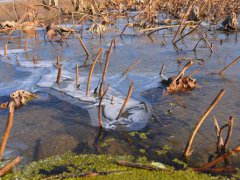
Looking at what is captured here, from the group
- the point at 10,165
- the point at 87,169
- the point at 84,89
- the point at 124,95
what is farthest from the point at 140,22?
the point at 10,165

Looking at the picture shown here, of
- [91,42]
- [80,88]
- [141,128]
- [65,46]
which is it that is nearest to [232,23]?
[91,42]

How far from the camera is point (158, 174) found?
2.43 m

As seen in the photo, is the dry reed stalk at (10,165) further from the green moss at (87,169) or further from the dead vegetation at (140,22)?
the dead vegetation at (140,22)

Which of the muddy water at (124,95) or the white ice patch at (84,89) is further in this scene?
the white ice patch at (84,89)

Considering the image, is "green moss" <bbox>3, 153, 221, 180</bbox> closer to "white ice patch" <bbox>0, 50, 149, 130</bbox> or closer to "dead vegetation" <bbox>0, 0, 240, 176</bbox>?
"white ice patch" <bbox>0, 50, 149, 130</bbox>

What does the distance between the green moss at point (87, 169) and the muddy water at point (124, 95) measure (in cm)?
12

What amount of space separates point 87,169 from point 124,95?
5.49 feet

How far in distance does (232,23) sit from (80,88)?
5285mm

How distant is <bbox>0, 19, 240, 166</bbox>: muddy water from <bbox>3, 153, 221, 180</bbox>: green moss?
0.12 meters

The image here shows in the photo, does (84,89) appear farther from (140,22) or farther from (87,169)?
(140,22)

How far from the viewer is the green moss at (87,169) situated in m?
2.41

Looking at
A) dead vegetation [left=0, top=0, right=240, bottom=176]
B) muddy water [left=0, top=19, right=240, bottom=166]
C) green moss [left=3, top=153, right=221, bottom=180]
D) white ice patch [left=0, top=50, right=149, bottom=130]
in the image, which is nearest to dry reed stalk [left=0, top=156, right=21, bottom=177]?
green moss [left=3, top=153, right=221, bottom=180]

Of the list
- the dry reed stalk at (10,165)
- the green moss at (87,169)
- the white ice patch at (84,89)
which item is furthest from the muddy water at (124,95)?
the dry reed stalk at (10,165)

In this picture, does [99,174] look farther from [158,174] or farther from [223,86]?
[223,86]
